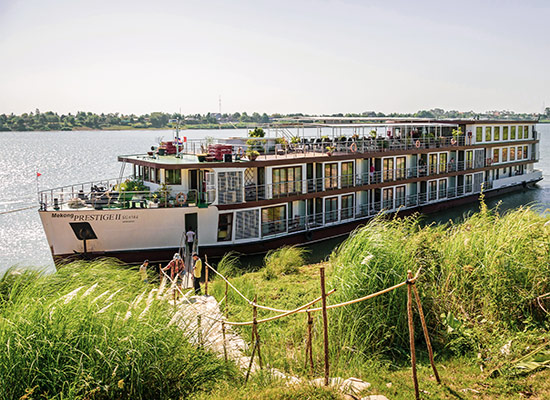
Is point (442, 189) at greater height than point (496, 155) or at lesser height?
lesser

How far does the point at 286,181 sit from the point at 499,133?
23481 millimetres

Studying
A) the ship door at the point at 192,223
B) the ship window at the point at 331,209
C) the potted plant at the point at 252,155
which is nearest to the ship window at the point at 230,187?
the potted plant at the point at 252,155

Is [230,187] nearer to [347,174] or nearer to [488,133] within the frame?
[347,174]

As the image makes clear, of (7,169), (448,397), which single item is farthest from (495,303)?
(7,169)

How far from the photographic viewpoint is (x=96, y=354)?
24.0 feet

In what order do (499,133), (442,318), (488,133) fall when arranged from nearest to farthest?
(442,318)
(488,133)
(499,133)

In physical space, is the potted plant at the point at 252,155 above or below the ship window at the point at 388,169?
above

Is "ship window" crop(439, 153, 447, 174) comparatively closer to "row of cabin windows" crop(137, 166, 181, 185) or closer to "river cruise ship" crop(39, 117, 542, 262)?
"river cruise ship" crop(39, 117, 542, 262)

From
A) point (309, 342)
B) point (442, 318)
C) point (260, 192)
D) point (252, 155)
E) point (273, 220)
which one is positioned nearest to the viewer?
point (309, 342)

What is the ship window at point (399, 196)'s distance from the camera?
32656 mm

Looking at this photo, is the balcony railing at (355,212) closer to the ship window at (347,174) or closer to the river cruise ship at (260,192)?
the river cruise ship at (260,192)

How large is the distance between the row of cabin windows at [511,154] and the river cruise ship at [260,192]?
348 cm

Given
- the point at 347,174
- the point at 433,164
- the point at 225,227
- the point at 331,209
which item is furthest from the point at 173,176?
the point at 433,164

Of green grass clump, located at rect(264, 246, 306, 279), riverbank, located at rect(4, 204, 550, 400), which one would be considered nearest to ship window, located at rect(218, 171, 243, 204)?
green grass clump, located at rect(264, 246, 306, 279)
